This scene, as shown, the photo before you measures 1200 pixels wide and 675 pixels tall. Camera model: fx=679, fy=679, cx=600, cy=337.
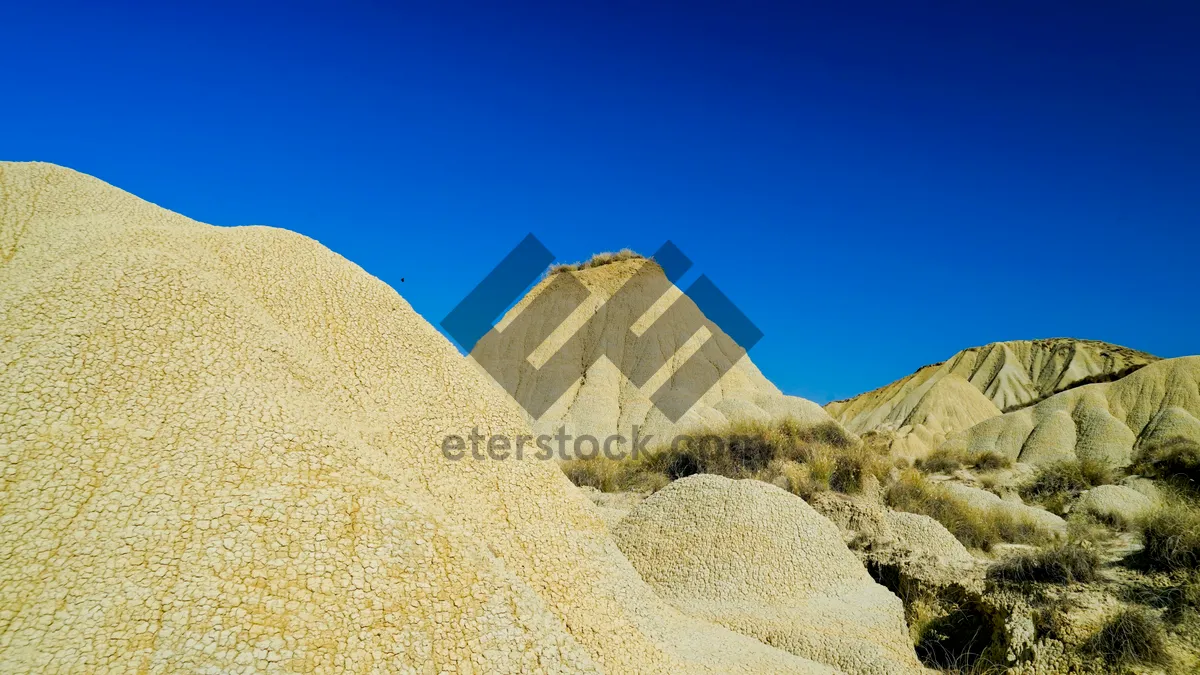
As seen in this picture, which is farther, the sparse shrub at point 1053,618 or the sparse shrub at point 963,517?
the sparse shrub at point 963,517

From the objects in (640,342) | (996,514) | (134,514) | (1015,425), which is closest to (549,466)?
(134,514)

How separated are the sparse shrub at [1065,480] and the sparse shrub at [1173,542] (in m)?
9.70

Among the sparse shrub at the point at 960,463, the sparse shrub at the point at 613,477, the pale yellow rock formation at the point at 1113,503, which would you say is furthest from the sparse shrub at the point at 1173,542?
the sparse shrub at the point at 960,463

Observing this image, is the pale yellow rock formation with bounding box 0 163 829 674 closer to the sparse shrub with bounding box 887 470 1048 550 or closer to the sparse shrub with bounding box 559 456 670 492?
the sparse shrub with bounding box 887 470 1048 550

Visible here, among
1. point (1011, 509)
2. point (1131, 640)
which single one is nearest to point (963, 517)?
point (1011, 509)

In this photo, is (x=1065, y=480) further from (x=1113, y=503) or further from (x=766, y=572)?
(x=766, y=572)

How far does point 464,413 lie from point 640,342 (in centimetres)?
1904

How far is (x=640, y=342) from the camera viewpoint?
23953 millimetres

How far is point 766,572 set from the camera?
289 inches

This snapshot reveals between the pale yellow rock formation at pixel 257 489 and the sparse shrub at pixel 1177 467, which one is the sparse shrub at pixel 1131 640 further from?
the sparse shrub at pixel 1177 467

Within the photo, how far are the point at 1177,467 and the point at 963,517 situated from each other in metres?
7.46

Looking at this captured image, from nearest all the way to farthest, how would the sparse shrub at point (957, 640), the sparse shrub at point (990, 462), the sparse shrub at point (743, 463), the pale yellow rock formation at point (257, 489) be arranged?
the pale yellow rock formation at point (257, 489) < the sparse shrub at point (957, 640) < the sparse shrub at point (743, 463) < the sparse shrub at point (990, 462)

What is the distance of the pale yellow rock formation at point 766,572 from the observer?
20.6 ft

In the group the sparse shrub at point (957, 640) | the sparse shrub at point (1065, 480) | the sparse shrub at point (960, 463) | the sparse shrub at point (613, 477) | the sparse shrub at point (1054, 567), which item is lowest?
the sparse shrub at point (957, 640)
